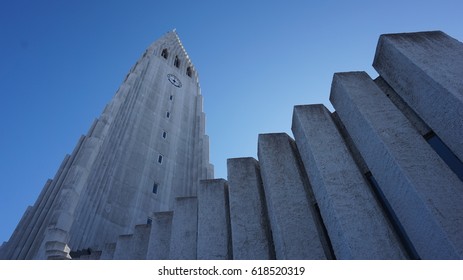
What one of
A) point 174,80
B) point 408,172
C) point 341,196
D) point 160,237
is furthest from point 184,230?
point 174,80

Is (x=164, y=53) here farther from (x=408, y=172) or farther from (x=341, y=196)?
(x=408, y=172)

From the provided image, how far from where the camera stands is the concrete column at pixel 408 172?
5.13m

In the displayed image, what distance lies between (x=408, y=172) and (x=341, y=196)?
1.35 metres

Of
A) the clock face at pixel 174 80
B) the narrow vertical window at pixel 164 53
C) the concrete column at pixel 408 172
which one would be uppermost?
the narrow vertical window at pixel 164 53

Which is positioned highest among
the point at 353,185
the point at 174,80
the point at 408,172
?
the point at 174,80

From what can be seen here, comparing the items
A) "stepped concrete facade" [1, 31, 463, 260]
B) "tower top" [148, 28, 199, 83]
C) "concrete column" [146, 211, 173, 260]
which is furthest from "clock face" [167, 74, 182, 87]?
"concrete column" [146, 211, 173, 260]

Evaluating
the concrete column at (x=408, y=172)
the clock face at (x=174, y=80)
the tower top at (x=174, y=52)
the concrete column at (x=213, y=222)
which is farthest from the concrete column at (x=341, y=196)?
the tower top at (x=174, y=52)

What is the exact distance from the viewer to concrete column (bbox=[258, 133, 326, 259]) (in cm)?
674

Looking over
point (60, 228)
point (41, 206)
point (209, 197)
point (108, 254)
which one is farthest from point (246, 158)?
point (41, 206)

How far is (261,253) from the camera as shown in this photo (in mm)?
7520

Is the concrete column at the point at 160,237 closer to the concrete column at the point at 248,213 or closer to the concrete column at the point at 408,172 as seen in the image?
the concrete column at the point at 248,213

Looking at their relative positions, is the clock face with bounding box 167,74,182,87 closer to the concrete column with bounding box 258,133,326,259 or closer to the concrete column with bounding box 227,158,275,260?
the concrete column with bounding box 227,158,275,260

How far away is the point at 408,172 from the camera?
19.0 feet

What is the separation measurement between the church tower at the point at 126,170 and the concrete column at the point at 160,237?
4.35 meters
